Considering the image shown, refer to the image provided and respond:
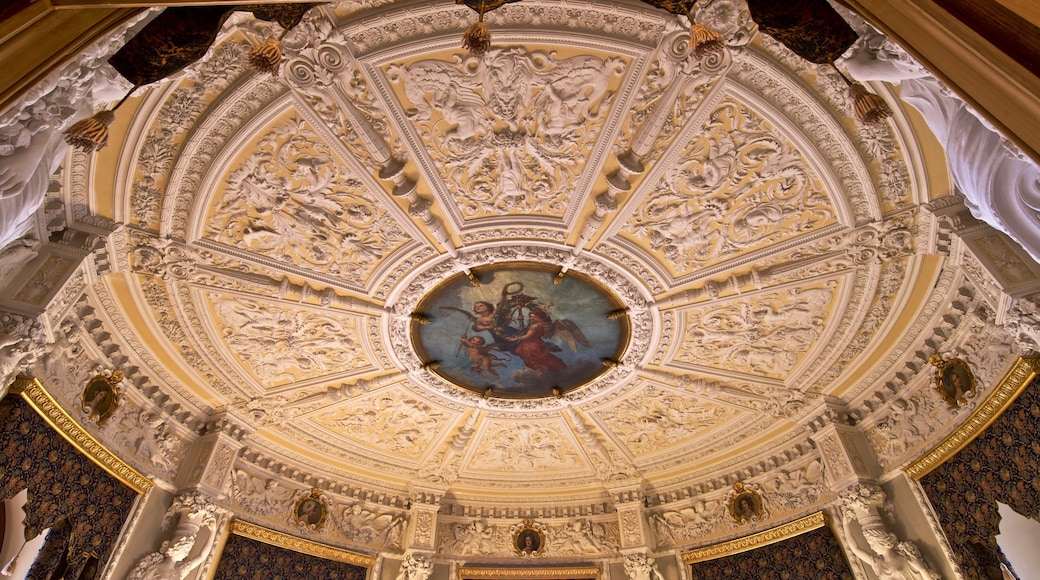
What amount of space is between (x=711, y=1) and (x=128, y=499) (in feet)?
32.8

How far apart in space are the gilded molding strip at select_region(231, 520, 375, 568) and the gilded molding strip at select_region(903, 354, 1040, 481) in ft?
30.4

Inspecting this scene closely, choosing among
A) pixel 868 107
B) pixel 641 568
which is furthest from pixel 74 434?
pixel 868 107

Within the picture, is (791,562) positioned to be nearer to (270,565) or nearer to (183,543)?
(270,565)

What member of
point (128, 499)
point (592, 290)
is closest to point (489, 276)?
point (592, 290)

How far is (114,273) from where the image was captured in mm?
7816

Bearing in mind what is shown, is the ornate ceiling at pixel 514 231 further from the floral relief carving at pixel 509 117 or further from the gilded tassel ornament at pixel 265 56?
the gilded tassel ornament at pixel 265 56

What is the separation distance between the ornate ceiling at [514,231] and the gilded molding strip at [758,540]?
39 cm

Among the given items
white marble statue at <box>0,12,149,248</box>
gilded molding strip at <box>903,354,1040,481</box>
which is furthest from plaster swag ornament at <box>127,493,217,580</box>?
gilded molding strip at <box>903,354,1040,481</box>

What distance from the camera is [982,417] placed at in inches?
306

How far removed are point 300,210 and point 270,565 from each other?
6.28 meters

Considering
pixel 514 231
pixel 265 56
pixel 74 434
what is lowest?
pixel 74 434

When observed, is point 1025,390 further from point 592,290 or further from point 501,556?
point 501,556

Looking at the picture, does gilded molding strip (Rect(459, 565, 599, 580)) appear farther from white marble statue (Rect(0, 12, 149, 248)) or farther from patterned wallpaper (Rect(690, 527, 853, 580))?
white marble statue (Rect(0, 12, 149, 248))

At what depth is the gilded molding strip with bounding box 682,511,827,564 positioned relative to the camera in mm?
9914
